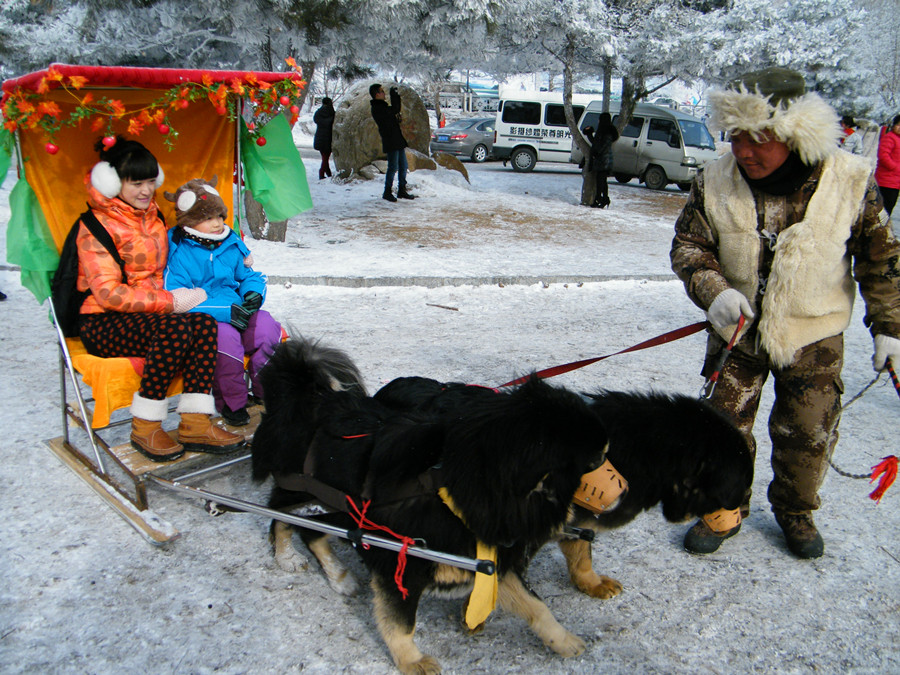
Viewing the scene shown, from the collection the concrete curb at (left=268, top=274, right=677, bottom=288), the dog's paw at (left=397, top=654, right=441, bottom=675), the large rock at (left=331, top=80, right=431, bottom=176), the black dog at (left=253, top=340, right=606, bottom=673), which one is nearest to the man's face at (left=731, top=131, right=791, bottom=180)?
the black dog at (left=253, top=340, right=606, bottom=673)

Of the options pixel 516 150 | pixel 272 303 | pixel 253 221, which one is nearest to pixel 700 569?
pixel 272 303

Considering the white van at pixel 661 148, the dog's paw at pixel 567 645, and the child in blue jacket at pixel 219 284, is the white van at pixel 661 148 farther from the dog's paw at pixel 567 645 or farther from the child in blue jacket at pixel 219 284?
the dog's paw at pixel 567 645

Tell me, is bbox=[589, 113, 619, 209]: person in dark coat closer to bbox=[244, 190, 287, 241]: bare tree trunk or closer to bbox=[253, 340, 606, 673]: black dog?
bbox=[244, 190, 287, 241]: bare tree trunk

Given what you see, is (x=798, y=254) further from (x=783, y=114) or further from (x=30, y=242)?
(x=30, y=242)

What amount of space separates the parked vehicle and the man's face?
21585 millimetres

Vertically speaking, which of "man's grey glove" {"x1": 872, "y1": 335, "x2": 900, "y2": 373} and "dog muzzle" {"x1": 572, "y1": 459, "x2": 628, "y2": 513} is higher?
"man's grey glove" {"x1": 872, "y1": 335, "x2": 900, "y2": 373}

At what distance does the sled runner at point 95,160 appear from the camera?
2.94 m

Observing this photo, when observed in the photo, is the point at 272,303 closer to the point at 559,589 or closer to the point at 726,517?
the point at 559,589

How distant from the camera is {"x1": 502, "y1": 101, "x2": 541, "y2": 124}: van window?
2178 cm

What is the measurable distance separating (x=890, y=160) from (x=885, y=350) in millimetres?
9561

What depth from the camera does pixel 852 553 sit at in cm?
290

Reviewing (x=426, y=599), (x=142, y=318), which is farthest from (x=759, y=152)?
(x=142, y=318)

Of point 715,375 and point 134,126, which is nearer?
point 715,375

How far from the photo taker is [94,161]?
3.53m
